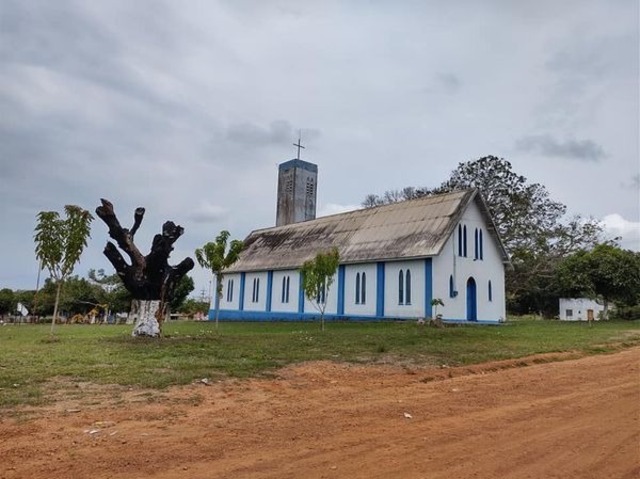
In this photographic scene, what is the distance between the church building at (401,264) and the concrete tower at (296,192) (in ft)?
27.2

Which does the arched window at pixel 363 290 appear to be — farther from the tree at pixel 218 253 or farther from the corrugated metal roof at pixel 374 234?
the tree at pixel 218 253

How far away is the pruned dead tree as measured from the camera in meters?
15.4

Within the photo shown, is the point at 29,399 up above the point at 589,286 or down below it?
below

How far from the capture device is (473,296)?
29.7 metres

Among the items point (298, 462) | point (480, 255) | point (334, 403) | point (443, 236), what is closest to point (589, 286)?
point (480, 255)

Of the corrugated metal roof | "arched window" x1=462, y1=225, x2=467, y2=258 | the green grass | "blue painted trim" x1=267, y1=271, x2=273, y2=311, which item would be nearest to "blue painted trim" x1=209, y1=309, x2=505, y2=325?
"blue painted trim" x1=267, y1=271, x2=273, y2=311

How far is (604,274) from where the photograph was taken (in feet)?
112

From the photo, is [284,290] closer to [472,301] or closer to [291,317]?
[291,317]

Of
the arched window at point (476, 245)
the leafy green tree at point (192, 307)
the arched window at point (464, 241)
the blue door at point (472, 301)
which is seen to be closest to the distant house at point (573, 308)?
the arched window at point (476, 245)

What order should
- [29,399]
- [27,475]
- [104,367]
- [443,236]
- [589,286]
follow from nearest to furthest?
[27,475] < [29,399] < [104,367] < [443,236] < [589,286]

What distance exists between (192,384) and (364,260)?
21435 millimetres

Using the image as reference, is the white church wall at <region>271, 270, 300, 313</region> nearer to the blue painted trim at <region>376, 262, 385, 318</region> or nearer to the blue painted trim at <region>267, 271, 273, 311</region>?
the blue painted trim at <region>267, 271, 273, 311</region>

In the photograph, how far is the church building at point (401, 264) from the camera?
90.3ft

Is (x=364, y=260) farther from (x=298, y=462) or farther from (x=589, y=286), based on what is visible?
(x=298, y=462)
